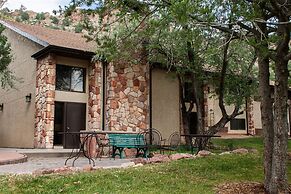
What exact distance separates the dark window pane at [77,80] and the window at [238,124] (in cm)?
920

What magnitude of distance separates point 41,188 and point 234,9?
4.04 m

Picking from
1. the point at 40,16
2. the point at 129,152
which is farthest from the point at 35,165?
the point at 40,16

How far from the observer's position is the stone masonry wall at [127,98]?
1364 cm

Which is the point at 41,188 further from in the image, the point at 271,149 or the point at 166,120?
the point at 166,120

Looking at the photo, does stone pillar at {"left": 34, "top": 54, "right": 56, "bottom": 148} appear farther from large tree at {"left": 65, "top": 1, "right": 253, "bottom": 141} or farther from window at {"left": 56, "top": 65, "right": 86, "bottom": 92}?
large tree at {"left": 65, "top": 1, "right": 253, "bottom": 141}

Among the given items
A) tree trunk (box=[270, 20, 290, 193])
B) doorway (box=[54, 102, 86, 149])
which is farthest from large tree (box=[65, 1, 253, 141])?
doorway (box=[54, 102, 86, 149])

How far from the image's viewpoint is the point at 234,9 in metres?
5.55

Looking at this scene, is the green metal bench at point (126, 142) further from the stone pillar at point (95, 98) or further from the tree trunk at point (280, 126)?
the tree trunk at point (280, 126)

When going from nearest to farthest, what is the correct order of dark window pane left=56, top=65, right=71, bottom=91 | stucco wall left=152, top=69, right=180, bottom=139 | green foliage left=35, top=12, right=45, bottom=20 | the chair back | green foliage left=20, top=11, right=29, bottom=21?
dark window pane left=56, top=65, right=71, bottom=91 < stucco wall left=152, top=69, right=180, bottom=139 < the chair back < green foliage left=20, top=11, right=29, bottom=21 < green foliage left=35, top=12, right=45, bottom=20

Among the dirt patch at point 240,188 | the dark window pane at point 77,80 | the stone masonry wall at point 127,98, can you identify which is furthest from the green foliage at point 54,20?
the dirt patch at point 240,188

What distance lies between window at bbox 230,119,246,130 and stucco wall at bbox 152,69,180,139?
4.91m

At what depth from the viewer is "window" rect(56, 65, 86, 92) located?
14.4 m

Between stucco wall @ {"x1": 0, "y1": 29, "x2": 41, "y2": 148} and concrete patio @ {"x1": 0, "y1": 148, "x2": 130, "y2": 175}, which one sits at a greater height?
stucco wall @ {"x1": 0, "y1": 29, "x2": 41, "y2": 148}

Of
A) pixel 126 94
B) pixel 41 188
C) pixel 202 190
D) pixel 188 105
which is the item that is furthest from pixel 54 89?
pixel 202 190
